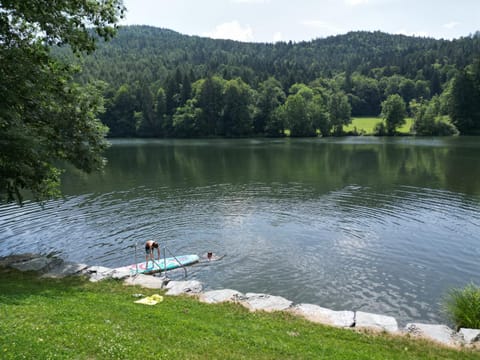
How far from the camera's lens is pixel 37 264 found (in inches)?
866

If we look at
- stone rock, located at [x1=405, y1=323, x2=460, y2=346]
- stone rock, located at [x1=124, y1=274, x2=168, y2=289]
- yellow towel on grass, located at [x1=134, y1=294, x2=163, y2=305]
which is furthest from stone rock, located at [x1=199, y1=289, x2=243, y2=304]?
stone rock, located at [x1=405, y1=323, x2=460, y2=346]

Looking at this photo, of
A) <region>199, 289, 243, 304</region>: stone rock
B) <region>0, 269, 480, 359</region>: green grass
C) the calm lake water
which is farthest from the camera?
the calm lake water

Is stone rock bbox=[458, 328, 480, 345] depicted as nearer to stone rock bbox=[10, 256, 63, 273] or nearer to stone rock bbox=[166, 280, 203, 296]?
stone rock bbox=[166, 280, 203, 296]

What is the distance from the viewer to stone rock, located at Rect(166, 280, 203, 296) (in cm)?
1852

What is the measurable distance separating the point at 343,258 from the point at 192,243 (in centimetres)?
1052

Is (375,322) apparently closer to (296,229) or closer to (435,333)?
(435,333)

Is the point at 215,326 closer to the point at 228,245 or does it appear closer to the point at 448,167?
the point at 228,245

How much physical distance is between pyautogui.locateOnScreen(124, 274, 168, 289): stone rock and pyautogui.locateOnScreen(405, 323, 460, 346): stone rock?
11.4 m

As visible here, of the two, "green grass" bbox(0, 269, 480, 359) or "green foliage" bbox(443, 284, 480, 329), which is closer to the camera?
"green grass" bbox(0, 269, 480, 359)

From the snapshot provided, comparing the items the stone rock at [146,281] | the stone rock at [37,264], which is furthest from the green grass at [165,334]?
the stone rock at [37,264]

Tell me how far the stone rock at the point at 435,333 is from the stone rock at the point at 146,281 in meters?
11.4

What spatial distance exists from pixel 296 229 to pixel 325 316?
1506 centimetres

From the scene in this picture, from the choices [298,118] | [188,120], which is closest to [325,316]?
[298,118]

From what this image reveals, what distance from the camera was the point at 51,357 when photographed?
9.70m
